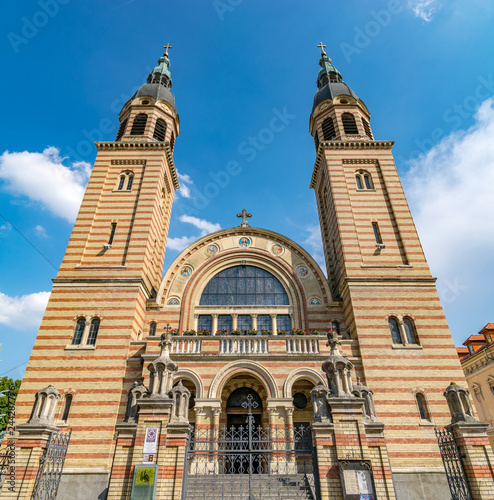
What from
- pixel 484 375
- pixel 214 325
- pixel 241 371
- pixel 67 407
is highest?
pixel 484 375

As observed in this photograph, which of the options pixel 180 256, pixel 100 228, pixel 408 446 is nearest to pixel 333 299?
pixel 408 446

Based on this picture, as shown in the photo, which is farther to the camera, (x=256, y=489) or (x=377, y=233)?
(x=377, y=233)

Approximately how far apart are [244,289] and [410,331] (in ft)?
34.3

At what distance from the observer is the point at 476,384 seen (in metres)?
33.2

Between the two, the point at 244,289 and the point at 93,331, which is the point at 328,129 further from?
the point at 93,331

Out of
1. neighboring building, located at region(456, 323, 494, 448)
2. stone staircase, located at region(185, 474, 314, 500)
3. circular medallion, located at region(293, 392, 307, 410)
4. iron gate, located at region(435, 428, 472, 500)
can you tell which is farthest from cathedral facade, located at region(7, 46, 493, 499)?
neighboring building, located at region(456, 323, 494, 448)

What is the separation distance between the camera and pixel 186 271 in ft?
80.5

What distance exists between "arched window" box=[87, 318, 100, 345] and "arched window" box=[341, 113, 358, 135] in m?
22.6

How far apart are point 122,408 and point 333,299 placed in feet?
44.6

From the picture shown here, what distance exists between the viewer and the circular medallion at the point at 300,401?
19.1 meters

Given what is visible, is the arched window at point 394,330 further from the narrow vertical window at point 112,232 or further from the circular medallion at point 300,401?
the narrow vertical window at point 112,232

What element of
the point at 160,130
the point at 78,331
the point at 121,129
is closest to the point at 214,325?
the point at 78,331

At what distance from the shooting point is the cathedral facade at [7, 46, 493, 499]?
9469 millimetres

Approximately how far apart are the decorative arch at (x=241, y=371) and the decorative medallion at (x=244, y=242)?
391 inches
